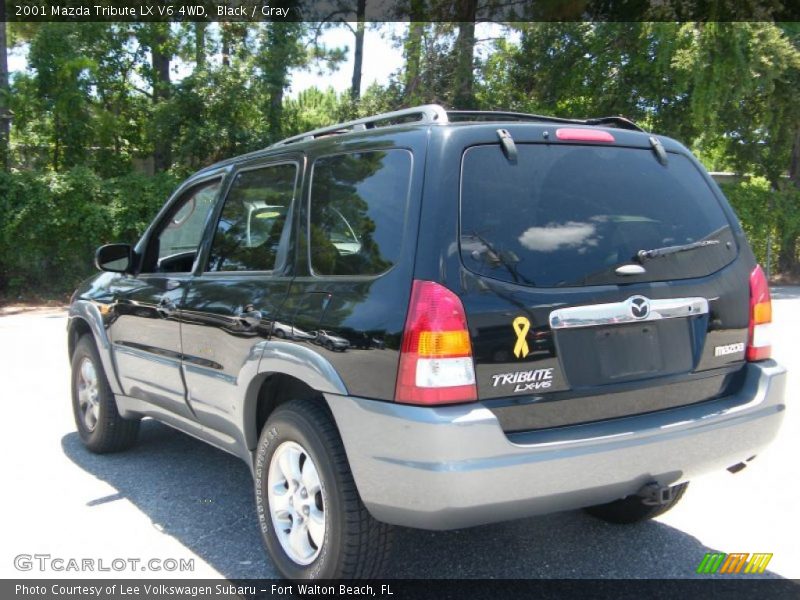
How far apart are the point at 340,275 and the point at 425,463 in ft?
2.93

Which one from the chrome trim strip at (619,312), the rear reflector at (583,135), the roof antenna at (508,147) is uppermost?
the rear reflector at (583,135)

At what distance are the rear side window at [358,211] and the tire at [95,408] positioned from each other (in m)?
2.44

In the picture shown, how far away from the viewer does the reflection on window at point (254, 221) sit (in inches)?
143

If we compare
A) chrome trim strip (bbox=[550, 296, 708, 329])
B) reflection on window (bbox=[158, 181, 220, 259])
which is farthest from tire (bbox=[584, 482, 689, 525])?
reflection on window (bbox=[158, 181, 220, 259])

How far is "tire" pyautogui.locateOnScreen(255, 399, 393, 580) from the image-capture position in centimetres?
288

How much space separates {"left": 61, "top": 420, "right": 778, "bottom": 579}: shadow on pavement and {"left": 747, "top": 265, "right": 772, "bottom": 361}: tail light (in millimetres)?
1009

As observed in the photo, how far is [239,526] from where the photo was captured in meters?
4.00

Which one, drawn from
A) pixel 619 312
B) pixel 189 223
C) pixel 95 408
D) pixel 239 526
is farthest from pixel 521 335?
pixel 95 408

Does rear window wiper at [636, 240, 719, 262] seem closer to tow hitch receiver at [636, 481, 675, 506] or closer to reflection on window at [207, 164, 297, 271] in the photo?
tow hitch receiver at [636, 481, 675, 506]

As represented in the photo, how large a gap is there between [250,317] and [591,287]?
5.01ft

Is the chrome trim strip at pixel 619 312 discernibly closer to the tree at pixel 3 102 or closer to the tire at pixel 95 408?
the tire at pixel 95 408

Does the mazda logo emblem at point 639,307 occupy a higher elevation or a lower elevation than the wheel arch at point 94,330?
higher

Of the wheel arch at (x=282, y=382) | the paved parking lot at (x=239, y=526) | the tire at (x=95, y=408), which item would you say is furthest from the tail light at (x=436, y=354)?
the tire at (x=95, y=408)

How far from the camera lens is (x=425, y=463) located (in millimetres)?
2605
